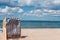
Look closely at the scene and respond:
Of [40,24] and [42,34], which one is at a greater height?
[40,24]

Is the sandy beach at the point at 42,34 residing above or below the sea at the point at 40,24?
below

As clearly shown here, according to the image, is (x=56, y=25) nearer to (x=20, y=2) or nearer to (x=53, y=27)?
(x=53, y=27)

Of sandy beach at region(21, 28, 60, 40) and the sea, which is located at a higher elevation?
the sea

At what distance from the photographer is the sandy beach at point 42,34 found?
2985mm

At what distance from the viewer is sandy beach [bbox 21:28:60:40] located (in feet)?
9.79

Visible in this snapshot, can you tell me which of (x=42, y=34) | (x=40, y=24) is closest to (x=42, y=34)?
(x=42, y=34)

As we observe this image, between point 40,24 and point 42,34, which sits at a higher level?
point 40,24

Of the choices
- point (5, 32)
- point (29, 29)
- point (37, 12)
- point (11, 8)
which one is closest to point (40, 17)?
point (37, 12)

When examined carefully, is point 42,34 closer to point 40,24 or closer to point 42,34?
point 42,34

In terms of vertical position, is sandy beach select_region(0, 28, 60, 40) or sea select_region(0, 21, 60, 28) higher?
sea select_region(0, 21, 60, 28)

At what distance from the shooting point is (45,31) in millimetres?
3047

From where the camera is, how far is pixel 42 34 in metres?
→ 3.03

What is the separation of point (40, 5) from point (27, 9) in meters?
0.27

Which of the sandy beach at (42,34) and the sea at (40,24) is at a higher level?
the sea at (40,24)
